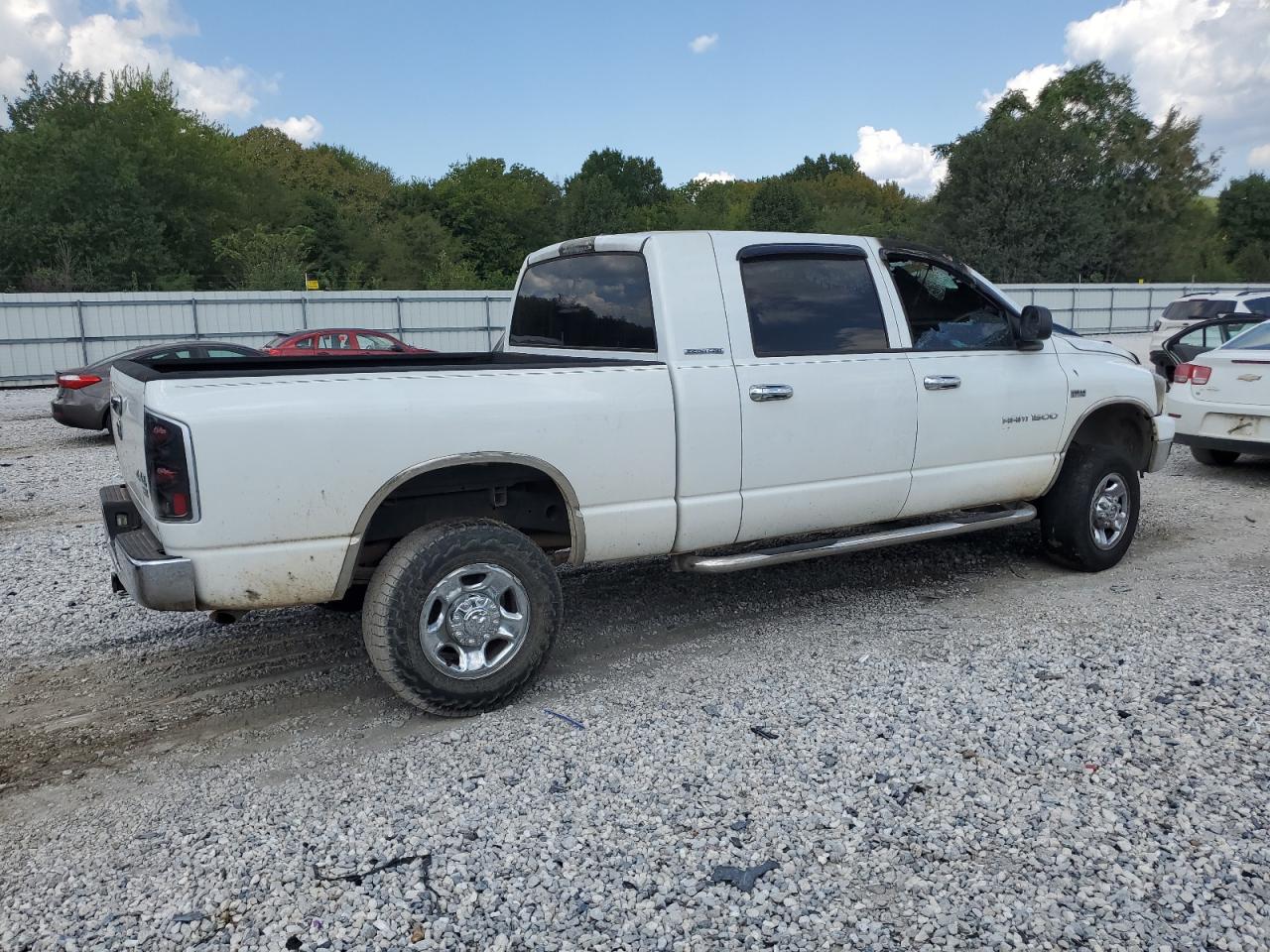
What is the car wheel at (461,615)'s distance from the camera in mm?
3924

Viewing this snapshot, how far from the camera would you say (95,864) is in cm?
308

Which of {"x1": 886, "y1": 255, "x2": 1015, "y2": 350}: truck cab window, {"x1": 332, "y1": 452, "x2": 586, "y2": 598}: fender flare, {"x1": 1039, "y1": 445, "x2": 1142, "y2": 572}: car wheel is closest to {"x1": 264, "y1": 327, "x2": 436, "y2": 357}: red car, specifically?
{"x1": 886, "y1": 255, "x2": 1015, "y2": 350}: truck cab window

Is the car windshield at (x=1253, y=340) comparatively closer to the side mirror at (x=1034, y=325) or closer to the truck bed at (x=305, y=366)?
the side mirror at (x=1034, y=325)

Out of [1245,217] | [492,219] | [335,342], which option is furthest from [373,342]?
[1245,217]

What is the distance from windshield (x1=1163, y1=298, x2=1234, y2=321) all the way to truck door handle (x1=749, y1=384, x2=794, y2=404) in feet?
56.3

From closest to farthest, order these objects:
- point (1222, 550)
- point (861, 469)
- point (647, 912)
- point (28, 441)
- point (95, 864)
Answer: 1. point (647, 912)
2. point (95, 864)
3. point (861, 469)
4. point (1222, 550)
5. point (28, 441)

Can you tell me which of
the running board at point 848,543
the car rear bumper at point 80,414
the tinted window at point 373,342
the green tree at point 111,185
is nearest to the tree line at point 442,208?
the green tree at point 111,185

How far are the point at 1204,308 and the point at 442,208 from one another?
181 ft

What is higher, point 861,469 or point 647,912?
point 861,469

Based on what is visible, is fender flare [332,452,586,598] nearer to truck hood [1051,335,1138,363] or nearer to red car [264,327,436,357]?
truck hood [1051,335,1138,363]

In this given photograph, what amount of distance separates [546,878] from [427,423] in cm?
184

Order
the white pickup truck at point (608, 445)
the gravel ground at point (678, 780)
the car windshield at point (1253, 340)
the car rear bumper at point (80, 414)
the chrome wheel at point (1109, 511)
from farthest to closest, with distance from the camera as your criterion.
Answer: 1. the car rear bumper at point (80, 414)
2. the car windshield at point (1253, 340)
3. the chrome wheel at point (1109, 511)
4. the white pickup truck at point (608, 445)
5. the gravel ground at point (678, 780)

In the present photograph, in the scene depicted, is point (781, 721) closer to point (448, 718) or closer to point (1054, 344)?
point (448, 718)

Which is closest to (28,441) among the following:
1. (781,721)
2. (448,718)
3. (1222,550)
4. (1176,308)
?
(448,718)
